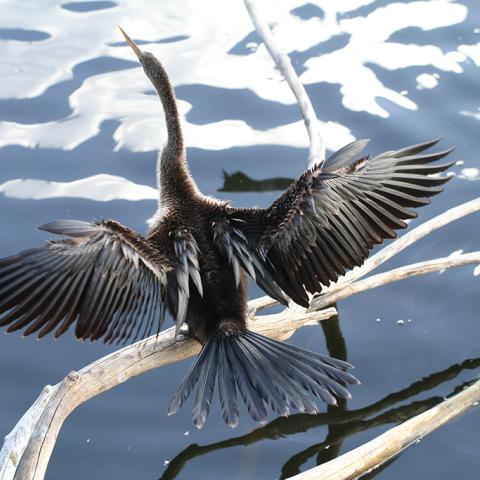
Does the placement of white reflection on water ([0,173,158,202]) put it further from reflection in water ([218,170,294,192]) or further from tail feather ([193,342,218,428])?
tail feather ([193,342,218,428])

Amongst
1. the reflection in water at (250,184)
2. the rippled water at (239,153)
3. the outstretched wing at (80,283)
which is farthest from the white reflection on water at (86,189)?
the outstretched wing at (80,283)

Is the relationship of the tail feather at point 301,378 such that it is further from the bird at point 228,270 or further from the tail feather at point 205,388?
the tail feather at point 205,388

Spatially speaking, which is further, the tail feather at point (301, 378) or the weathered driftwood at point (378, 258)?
the weathered driftwood at point (378, 258)

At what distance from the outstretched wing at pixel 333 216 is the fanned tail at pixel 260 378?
1.30 ft

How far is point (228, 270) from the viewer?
5.03 metres

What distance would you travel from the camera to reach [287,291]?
4980mm

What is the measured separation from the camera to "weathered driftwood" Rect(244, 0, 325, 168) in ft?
20.3

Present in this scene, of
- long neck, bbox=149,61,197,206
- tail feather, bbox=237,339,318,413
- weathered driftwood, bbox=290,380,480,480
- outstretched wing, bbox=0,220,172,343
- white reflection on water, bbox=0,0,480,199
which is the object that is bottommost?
weathered driftwood, bbox=290,380,480,480

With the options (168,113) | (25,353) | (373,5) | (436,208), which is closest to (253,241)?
(168,113)

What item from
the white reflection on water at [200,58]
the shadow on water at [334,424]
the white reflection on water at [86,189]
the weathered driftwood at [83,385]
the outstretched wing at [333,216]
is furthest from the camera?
the white reflection on water at [200,58]

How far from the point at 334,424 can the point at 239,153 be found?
104 inches

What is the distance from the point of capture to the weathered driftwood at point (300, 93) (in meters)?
6.18

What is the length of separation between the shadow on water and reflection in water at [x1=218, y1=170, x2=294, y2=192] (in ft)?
6.41

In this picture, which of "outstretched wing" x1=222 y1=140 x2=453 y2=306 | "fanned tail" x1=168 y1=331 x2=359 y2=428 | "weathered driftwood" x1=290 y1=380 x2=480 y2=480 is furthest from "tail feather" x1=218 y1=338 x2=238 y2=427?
"outstretched wing" x1=222 y1=140 x2=453 y2=306
